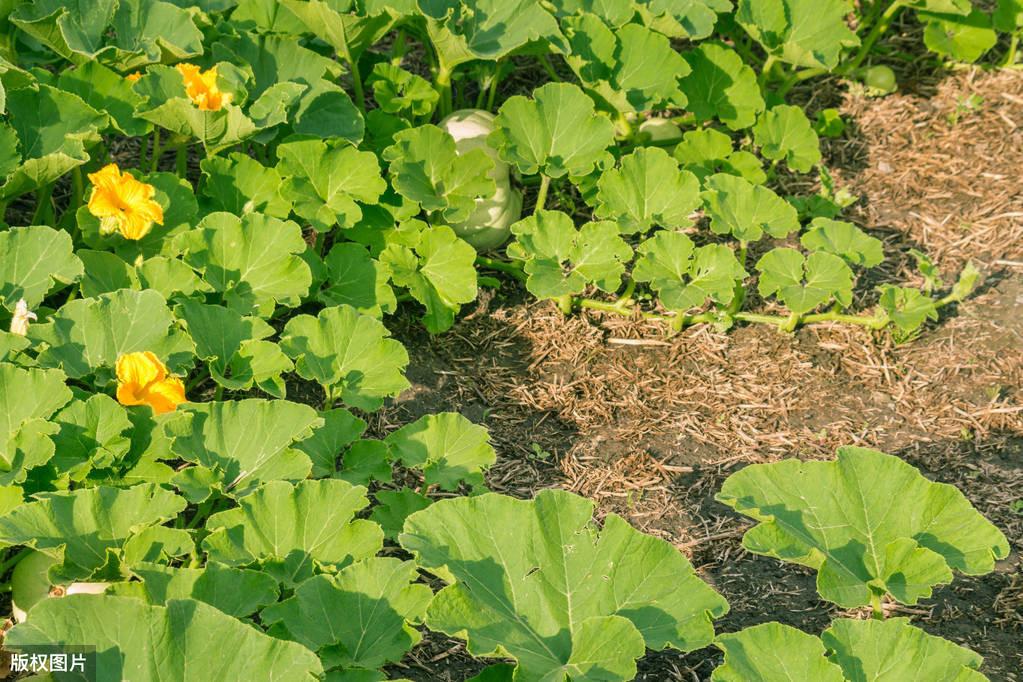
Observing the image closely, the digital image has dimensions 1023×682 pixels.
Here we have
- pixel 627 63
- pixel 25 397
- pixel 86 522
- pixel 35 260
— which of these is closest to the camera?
pixel 86 522

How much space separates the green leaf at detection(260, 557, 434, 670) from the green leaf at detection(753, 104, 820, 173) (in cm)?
225

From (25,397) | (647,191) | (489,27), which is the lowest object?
(25,397)

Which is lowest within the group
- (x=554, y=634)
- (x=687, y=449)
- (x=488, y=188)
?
(x=687, y=449)

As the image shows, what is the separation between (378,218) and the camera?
143 inches

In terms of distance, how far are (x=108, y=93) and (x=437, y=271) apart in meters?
1.06

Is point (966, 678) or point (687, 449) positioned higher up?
point (966, 678)

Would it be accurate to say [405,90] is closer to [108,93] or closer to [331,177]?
[331,177]

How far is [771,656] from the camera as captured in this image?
7.36 feet

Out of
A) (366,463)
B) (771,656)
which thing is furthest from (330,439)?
(771,656)

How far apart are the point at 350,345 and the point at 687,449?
3.30ft

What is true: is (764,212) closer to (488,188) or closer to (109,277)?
(488,188)

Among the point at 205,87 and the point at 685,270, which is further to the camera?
the point at 685,270

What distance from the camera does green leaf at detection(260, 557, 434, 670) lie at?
228cm

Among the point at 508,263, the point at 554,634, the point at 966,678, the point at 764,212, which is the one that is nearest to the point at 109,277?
the point at 508,263
